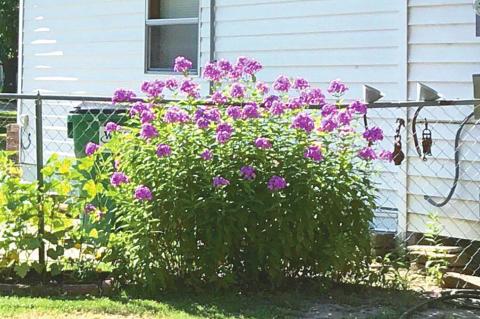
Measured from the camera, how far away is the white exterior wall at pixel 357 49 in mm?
6523

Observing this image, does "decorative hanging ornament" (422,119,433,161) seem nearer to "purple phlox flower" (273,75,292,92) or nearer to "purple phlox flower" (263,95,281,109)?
"purple phlox flower" (273,75,292,92)

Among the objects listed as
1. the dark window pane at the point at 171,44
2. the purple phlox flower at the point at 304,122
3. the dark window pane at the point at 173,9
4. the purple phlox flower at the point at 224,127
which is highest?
the dark window pane at the point at 173,9

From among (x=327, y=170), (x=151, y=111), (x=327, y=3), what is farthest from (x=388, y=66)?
(x=151, y=111)

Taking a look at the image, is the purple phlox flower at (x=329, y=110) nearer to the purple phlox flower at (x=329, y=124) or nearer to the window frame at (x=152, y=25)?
the purple phlox flower at (x=329, y=124)

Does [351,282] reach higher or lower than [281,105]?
lower

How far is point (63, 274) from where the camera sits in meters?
5.86

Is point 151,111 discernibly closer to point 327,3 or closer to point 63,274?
point 63,274

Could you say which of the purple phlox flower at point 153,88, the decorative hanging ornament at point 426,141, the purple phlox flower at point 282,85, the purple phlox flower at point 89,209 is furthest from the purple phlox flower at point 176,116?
the decorative hanging ornament at point 426,141

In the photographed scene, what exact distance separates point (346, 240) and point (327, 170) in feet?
1.60

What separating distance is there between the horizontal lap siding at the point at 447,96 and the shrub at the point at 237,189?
1116 mm

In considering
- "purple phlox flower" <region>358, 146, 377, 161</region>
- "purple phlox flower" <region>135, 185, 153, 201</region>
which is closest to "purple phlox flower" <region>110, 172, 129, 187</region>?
"purple phlox flower" <region>135, 185, 153, 201</region>

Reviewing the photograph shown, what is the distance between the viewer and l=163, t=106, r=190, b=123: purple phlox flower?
5375 millimetres

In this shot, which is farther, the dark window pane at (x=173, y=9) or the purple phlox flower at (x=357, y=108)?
the dark window pane at (x=173, y=9)

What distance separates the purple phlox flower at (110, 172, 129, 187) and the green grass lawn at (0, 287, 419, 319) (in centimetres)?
75
